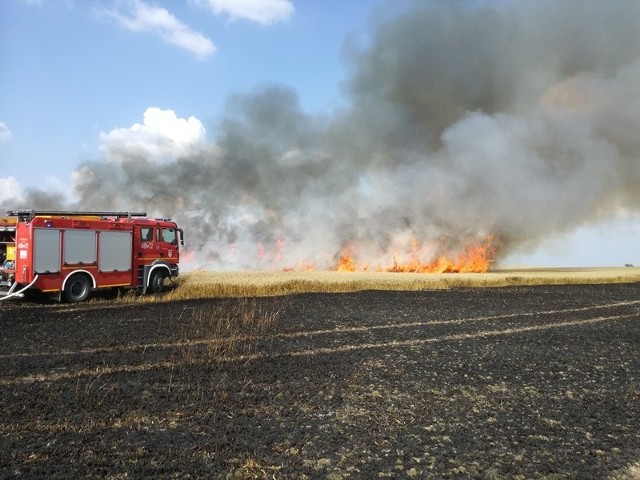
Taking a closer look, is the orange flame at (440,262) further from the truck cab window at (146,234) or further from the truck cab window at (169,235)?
the truck cab window at (146,234)

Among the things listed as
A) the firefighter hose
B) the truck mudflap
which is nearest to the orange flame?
the truck mudflap

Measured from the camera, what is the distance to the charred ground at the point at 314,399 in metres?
5.38

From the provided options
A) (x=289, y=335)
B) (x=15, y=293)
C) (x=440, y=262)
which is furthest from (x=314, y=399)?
(x=440, y=262)

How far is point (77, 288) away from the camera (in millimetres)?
19375

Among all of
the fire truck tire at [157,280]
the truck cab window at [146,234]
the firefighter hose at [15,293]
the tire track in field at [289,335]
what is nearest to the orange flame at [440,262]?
the fire truck tire at [157,280]

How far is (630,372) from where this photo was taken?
380 inches

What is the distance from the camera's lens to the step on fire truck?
58.1 feet

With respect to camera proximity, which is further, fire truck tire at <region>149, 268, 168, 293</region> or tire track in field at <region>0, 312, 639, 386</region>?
fire truck tire at <region>149, 268, 168, 293</region>

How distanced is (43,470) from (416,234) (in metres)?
45.7

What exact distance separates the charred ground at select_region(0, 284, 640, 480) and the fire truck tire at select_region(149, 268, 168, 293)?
7007 mm

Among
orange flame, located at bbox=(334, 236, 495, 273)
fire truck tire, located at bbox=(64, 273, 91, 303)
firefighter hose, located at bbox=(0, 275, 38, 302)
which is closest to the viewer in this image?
firefighter hose, located at bbox=(0, 275, 38, 302)

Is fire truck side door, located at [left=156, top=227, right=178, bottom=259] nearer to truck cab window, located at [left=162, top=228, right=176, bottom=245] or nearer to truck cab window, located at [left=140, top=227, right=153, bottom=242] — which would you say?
truck cab window, located at [left=162, top=228, right=176, bottom=245]

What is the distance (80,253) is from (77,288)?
1.38 metres

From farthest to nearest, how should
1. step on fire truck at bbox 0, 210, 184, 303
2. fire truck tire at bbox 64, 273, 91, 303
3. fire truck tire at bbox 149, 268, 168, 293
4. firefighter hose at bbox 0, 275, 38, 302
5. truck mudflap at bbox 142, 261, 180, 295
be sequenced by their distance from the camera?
fire truck tire at bbox 149, 268, 168, 293, truck mudflap at bbox 142, 261, 180, 295, fire truck tire at bbox 64, 273, 91, 303, step on fire truck at bbox 0, 210, 184, 303, firefighter hose at bbox 0, 275, 38, 302
